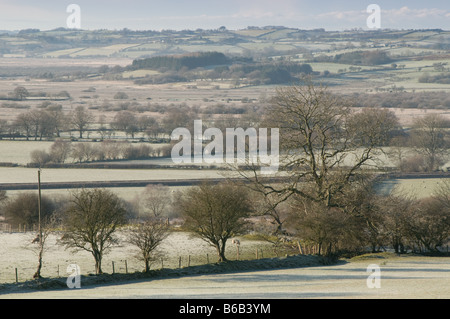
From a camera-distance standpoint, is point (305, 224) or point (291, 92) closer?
point (305, 224)

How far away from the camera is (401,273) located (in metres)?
23.7

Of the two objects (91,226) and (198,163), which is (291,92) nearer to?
(91,226)

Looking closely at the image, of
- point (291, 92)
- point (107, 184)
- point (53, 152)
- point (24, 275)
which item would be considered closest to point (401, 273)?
point (291, 92)

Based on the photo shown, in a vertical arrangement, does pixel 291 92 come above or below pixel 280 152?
above

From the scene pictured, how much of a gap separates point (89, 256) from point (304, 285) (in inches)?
472

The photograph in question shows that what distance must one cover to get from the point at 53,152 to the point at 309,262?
38761mm

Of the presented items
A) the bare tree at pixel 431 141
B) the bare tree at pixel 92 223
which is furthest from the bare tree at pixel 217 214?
the bare tree at pixel 431 141

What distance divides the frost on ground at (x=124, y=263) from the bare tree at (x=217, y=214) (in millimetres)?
1050

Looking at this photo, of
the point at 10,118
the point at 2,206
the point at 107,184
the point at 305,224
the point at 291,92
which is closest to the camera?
the point at 305,224

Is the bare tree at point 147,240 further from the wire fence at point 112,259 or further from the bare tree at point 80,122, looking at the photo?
the bare tree at point 80,122

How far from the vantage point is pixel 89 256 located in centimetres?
2991

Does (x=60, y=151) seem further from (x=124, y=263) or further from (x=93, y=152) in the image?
(x=124, y=263)

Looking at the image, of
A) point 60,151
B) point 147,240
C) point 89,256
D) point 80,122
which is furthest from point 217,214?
point 80,122

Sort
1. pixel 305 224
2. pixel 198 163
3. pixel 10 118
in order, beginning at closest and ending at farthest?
1. pixel 305 224
2. pixel 198 163
3. pixel 10 118
